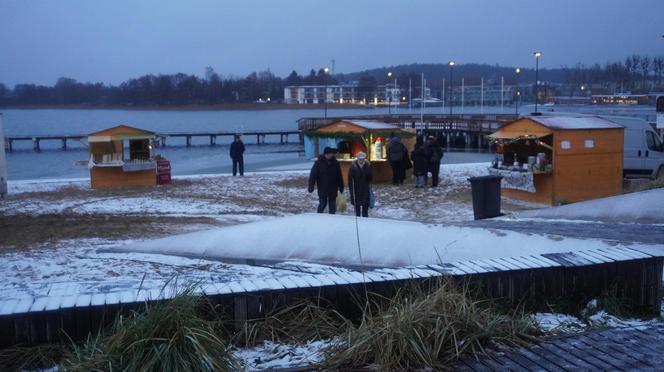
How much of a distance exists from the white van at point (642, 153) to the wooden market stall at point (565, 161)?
13.7ft

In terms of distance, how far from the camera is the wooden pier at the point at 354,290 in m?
4.34

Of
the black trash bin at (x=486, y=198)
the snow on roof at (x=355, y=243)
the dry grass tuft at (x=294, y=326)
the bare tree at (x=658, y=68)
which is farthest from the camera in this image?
the bare tree at (x=658, y=68)

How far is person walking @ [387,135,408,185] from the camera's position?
21.3 metres

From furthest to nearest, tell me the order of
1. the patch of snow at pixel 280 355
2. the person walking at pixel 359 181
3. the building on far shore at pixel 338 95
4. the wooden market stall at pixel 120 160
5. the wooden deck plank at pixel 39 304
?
1. the building on far shore at pixel 338 95
2. the wooden market stall at pixel 120 160
3. the person walking at pixel 359 181
4. the wooden deck plank at pixel 39 304
5. the patch of snow at pixel 280 355

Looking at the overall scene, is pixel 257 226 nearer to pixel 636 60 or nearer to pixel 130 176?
pixel 130 176

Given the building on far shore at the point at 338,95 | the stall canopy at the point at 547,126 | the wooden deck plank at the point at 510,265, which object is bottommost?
the wooden deck plank at the point at 510,265

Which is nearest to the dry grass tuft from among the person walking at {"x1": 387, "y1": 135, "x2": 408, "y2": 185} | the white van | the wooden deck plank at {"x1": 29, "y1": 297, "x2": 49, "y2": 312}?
the wooden deck plank at {"x1": 29, "y1": 297, "x2": 49, "y2": 312}

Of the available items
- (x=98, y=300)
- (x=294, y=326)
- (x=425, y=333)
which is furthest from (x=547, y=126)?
(x=98, y=300)

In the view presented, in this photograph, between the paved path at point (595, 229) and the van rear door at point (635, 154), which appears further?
the van rear door at point (635, 154)

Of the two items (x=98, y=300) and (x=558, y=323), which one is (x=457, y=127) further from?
(x=98, y=300)

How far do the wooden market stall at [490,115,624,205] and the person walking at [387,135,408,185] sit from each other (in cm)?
351

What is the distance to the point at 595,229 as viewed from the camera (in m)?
9.60

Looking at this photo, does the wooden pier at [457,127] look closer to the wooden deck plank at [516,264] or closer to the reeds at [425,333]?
the wooden deck plank at [516,264]

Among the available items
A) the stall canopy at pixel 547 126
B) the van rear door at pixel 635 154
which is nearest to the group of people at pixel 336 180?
the stall canopy at pixel 547 126
